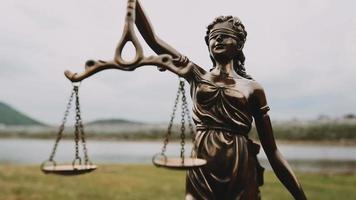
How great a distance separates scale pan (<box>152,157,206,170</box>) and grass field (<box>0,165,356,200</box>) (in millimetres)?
9736

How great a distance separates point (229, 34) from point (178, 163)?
3.98ft

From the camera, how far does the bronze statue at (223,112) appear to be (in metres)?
3.99

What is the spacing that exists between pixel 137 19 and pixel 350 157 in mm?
21679

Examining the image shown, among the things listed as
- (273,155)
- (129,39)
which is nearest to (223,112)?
(273,155)

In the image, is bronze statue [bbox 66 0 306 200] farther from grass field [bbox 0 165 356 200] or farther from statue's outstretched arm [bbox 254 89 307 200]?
grass field [bbox 0 165 356 200]

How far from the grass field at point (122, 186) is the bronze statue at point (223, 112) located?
9.34 meters

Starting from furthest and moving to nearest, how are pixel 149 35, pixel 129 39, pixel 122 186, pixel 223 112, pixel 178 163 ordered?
1. pixel 122 186
2. pixel 149 35
3. pixel 129 39
4. pixel 223 112
5. pixel 178 163

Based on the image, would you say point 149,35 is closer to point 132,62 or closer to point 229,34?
point 132,62

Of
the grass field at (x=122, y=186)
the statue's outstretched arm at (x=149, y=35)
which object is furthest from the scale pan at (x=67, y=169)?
the grass field at (x=122, y=186)

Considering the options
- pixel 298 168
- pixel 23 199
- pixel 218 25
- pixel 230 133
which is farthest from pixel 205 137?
pixel 298 168

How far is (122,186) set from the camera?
50.9 ft

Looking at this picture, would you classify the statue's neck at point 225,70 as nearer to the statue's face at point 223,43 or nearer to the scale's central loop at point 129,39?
the statue's face at point 223,43

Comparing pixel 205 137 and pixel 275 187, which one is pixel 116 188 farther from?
pixel 205 137

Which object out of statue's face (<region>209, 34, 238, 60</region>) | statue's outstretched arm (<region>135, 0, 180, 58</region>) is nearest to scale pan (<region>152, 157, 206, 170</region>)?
statue's face (<region>209, 34, 238, 60</region>)
